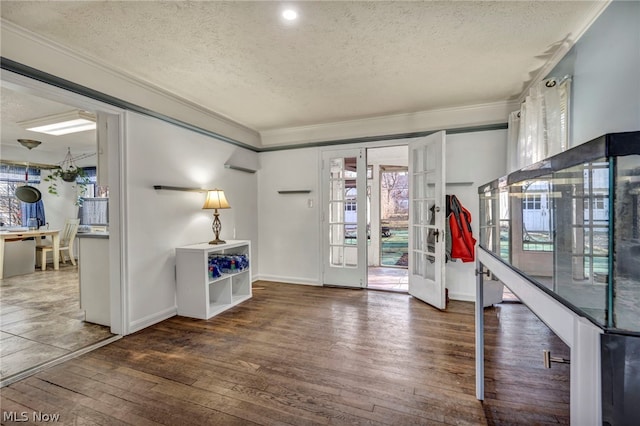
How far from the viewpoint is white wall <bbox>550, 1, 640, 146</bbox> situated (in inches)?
62.9

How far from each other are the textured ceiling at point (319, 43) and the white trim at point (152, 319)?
94.9 inches

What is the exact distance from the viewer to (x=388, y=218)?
8.24m

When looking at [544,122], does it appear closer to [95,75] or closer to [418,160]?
[418,160]

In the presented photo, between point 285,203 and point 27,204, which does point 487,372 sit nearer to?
point 285,203

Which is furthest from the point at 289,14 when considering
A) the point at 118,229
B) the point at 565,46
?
the point at 118,229

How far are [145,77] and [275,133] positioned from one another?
216 centimetres

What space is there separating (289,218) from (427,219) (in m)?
2.14

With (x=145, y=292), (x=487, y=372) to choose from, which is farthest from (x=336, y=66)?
(x=145, y=292)

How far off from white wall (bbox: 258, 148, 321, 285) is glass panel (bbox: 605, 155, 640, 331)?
3.93 meters

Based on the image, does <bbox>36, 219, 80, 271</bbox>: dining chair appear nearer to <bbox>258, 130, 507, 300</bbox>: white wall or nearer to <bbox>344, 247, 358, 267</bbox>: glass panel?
<bbox>258, 130, 507, 300</bbox>: white wall

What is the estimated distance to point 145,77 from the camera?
9.09 feet

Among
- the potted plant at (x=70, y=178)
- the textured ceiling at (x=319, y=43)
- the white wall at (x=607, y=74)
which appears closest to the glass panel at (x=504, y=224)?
the white wall at (x=607, y=74)

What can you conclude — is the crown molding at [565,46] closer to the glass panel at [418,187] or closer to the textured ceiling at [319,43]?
the textured ceiling at [319,43]

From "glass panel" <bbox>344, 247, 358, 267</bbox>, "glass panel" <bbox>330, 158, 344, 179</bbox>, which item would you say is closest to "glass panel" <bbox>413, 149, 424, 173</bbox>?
"glass panel" <bbox>330, 158, 344, 179</bbox>
